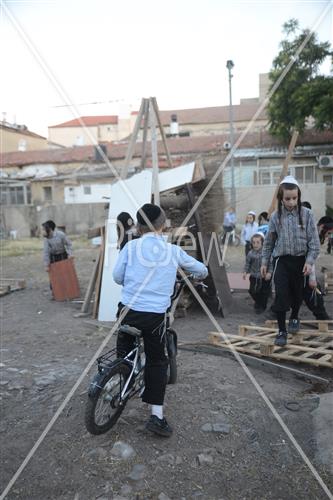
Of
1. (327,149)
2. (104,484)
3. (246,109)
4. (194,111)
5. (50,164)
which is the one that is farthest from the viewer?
(194,111)

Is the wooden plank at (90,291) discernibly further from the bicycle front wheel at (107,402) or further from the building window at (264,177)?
the building window at (264,177)

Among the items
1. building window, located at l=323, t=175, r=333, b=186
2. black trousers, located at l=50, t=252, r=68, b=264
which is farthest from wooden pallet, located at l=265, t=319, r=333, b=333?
building window, located at l=323, t=175, r=333, b=186

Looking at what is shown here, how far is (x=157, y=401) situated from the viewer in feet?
10.6

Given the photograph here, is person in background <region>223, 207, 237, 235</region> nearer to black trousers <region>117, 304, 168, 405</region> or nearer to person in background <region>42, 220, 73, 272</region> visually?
person in background <region>42, 220, 73, 272</region>

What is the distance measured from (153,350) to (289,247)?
1.91 metres

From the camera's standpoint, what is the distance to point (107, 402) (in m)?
3.20

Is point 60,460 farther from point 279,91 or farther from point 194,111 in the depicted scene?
point 194,111

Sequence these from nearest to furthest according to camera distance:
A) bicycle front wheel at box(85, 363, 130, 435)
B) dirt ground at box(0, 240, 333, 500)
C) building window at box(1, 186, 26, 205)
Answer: dirt ground at box(0, 240, 333, 500) → bicycle front wheel at box(85, 363, 130, 435) → building window at box(1, 186, 26, 205)

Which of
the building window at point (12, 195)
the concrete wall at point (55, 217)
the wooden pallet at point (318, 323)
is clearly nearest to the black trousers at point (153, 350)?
the wooden pallet at point (318, 323)

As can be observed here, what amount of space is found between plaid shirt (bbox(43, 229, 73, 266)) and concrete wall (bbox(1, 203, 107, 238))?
16.0 m

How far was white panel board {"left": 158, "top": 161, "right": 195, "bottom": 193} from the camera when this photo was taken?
7062 millimetres

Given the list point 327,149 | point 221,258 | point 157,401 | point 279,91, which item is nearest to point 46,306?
point 221,258

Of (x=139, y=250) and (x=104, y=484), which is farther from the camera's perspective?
(x=139, y=250)

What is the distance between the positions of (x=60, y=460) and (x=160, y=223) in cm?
173
